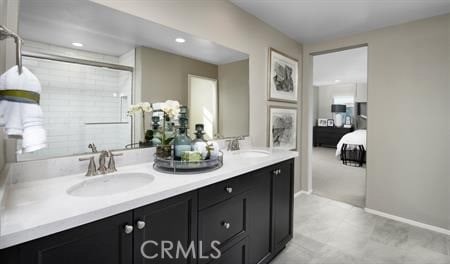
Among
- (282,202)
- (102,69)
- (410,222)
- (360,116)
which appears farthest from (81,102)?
(360,116)

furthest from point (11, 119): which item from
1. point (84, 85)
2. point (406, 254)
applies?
point (406, 254)

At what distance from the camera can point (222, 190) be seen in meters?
1.35

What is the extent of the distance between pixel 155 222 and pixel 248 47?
78.7 inches

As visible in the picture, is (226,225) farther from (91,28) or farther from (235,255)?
(91,28)

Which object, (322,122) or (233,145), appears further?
(322,122)

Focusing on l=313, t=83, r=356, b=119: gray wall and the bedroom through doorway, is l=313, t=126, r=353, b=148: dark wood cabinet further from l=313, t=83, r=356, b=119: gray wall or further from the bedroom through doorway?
l=313, t=83, r=356, b=119: gray wall

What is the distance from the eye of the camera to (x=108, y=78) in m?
1.47

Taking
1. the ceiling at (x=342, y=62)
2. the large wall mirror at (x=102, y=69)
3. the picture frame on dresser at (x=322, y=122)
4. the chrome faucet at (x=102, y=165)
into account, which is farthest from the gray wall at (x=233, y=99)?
the picture frame on dresser at (x=322, y=122)

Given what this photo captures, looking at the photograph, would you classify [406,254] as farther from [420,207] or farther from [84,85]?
[84,85]

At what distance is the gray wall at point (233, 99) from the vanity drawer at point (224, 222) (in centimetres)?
91

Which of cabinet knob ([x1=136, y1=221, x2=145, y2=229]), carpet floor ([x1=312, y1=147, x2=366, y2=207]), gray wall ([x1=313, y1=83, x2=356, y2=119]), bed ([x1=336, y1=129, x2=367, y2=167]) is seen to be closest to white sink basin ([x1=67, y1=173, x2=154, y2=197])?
cabinet knob ([x1=136, y1=221, x2=145, y2=229])

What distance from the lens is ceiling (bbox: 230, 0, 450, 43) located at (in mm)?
2166

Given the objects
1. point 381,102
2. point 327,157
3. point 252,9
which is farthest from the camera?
point 327,157

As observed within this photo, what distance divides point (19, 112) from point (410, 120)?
3.30 metres
